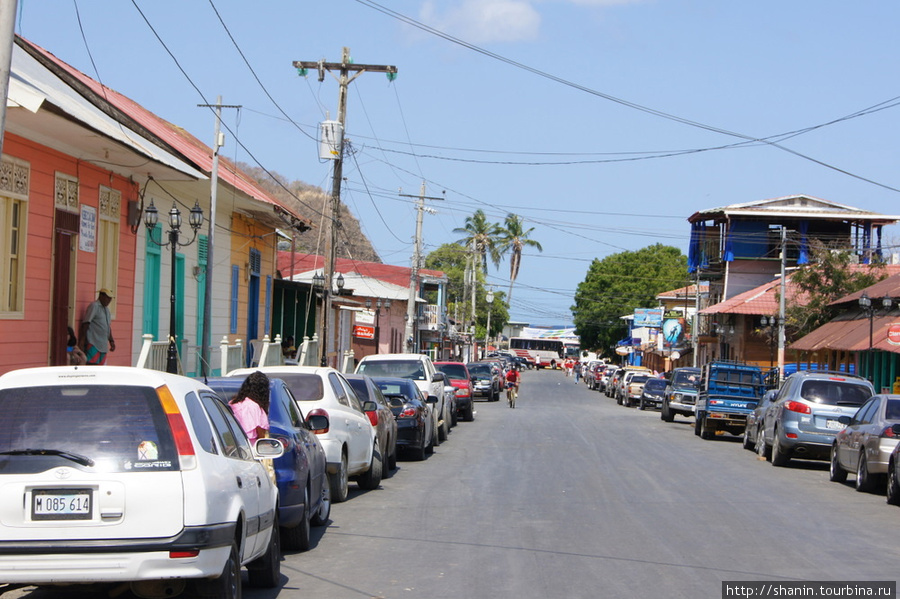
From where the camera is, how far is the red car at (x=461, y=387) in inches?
1362

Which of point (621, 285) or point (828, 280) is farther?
point (621, 285)

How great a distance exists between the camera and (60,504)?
6160 mm

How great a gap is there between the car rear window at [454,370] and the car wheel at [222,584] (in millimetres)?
30856

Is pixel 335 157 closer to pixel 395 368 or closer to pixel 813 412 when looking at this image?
pixel 395 368

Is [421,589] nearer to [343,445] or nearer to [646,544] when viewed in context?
[646,544]

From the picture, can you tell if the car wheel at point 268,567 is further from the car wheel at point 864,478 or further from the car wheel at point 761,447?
the car wheel at point 761,447

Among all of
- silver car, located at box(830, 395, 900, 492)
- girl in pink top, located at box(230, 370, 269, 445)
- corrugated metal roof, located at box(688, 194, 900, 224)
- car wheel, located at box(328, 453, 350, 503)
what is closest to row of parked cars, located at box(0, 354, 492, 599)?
girl in pink top, located at box(230, 370, 269, 445)

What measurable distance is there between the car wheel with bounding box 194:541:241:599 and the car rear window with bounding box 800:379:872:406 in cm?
1681

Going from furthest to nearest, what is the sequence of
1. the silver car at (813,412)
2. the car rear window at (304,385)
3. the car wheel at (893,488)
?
the silver car at (813,412) < the car wheel at (893,488) < the car rear window at (304,385)

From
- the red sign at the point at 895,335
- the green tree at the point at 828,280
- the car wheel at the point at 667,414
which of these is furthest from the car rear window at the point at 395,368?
the green tree at the point at 828,280

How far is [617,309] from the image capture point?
359ft

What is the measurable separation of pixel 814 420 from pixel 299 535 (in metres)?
13.7

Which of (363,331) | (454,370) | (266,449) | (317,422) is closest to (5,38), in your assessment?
(266,449)

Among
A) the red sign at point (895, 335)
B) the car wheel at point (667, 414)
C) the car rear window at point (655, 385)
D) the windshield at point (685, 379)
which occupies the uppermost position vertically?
the red sign at point (895, 335)
